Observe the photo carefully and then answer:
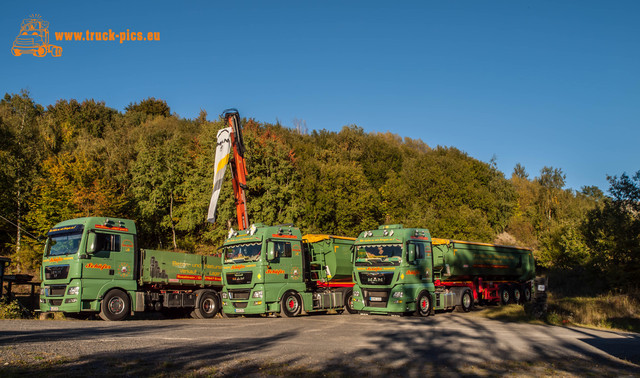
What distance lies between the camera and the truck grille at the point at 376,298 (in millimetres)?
19297

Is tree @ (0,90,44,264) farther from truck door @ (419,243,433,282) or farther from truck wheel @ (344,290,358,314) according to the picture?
truck door @ (419,243,433,282)

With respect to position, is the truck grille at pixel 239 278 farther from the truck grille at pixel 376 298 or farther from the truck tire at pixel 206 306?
the truck grille at pixel 376 298

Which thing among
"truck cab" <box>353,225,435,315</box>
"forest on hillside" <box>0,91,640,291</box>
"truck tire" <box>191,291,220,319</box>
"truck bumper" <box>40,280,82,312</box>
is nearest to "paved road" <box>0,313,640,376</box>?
"truck bumper" <box>40,280,82,312</box>

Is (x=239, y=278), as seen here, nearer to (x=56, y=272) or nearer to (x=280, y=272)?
(x=280, y=272)

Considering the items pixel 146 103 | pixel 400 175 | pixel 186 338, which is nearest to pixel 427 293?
pixel 186 338

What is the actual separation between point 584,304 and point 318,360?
609 inches

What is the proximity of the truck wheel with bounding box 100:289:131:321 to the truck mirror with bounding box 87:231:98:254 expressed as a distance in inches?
70.6

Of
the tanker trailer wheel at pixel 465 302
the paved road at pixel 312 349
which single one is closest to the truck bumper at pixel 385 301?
the paved road at pixel 312 349

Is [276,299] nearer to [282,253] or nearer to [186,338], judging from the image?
[282,253]

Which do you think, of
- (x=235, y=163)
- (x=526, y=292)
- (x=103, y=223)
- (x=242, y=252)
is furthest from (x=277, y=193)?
(x=103, y=223)

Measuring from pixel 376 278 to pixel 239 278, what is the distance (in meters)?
5.48

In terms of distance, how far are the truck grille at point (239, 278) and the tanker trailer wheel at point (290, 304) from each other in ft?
5.53

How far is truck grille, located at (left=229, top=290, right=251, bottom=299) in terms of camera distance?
63.7ft

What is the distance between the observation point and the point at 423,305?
20.2 metres
